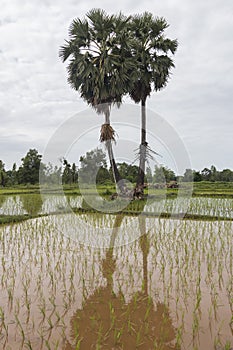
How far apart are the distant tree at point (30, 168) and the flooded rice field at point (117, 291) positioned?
61.7ft

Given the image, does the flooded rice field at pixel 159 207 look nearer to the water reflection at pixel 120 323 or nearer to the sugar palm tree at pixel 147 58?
the sugar palm tree at pixel 147 58

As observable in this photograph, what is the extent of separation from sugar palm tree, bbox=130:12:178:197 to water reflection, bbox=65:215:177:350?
30.6 feet

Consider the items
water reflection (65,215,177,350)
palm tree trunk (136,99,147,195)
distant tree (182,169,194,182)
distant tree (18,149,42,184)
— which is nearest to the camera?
water reflection (65,215,177,350)

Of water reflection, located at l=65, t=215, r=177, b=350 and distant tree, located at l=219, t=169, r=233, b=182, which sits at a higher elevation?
distant tree, located at l=219, t=169, r=233, b=182

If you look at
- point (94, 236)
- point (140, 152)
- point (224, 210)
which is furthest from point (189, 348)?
point (140, 152)

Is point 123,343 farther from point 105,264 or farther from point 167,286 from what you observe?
point 105,264

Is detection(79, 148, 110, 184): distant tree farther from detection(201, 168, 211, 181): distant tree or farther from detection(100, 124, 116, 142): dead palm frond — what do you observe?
detection(201, 168, 211, 181): distant tree

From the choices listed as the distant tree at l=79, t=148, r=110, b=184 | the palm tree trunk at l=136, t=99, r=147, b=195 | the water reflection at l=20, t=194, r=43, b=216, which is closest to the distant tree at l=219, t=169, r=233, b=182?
the distant tree at l=79, t=148, r=110, b=184

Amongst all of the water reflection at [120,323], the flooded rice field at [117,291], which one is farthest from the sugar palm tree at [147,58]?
the water reflection at [120,323]

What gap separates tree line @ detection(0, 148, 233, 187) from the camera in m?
17.8

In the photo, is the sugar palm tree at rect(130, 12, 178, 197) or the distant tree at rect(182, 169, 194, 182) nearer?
the sugar palm tree at rect(130, 12, 178, 197)

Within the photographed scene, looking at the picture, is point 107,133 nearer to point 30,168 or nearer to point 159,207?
point 159,207

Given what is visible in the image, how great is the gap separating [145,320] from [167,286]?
0.91 metres

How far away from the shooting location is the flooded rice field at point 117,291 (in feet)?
8.91
